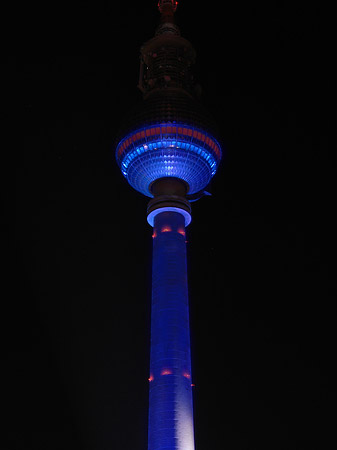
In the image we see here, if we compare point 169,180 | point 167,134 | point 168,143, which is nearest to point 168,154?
point 168,143

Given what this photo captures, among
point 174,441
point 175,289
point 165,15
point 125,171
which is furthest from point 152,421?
point 165,15

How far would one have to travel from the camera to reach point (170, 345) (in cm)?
3475

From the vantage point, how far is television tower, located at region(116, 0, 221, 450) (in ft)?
109

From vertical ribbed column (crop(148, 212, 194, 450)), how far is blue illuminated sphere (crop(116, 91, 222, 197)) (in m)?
4.64

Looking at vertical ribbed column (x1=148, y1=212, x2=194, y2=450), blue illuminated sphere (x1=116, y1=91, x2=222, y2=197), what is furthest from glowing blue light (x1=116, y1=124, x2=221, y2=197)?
vertical ribbed column (x1=148, y1=212, x2=194, y2=450)

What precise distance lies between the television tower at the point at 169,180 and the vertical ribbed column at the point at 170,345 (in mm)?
58

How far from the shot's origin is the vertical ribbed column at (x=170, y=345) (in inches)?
1270

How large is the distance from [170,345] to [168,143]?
1668 centimetres

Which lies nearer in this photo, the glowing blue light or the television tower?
the television tower

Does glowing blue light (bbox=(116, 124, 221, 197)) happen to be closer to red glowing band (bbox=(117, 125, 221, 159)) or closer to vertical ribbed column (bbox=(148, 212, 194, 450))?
red glowing band (bbox=(117, 125, 221, 159))

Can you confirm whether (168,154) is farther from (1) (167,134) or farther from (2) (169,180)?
(2) (169,180)

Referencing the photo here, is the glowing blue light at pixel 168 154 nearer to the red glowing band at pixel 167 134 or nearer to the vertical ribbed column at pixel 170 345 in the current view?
the red glowing band at pixel 167 134

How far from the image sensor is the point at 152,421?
108ft

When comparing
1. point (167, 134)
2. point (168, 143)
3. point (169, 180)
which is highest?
point (167, 134)
